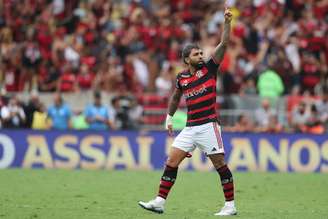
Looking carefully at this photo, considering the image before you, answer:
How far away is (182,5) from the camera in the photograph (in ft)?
91.4

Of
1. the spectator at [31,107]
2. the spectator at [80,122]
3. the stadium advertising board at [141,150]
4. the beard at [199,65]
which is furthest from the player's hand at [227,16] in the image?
the spectator at [31,107]

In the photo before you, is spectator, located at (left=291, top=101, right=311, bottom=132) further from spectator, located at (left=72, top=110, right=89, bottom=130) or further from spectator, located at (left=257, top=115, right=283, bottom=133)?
spectator, located at (left=72, top=110, right=89, bottom=130)

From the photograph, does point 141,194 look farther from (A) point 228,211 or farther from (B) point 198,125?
(A) point 228,211

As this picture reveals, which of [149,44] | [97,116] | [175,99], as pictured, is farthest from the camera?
[149,44]

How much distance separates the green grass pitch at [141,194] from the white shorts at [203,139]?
0.94 m

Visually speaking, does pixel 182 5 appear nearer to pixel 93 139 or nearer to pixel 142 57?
pixel 142 57

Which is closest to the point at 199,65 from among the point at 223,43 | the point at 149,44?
the point at 223,43

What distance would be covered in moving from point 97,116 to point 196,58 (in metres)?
11.1

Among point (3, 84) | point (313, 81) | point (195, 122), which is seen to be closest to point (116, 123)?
point (3, 84)

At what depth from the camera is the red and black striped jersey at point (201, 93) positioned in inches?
480

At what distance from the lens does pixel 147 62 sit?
996 inches

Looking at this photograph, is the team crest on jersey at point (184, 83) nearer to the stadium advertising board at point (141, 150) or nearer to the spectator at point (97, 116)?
the stadium advertising board at point (141, 150)

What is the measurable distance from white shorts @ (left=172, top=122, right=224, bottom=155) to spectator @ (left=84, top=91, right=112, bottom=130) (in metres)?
10.7

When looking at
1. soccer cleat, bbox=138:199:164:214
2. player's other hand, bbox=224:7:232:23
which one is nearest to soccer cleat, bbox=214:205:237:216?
soccer cleat, bbox=138:199:164:214
